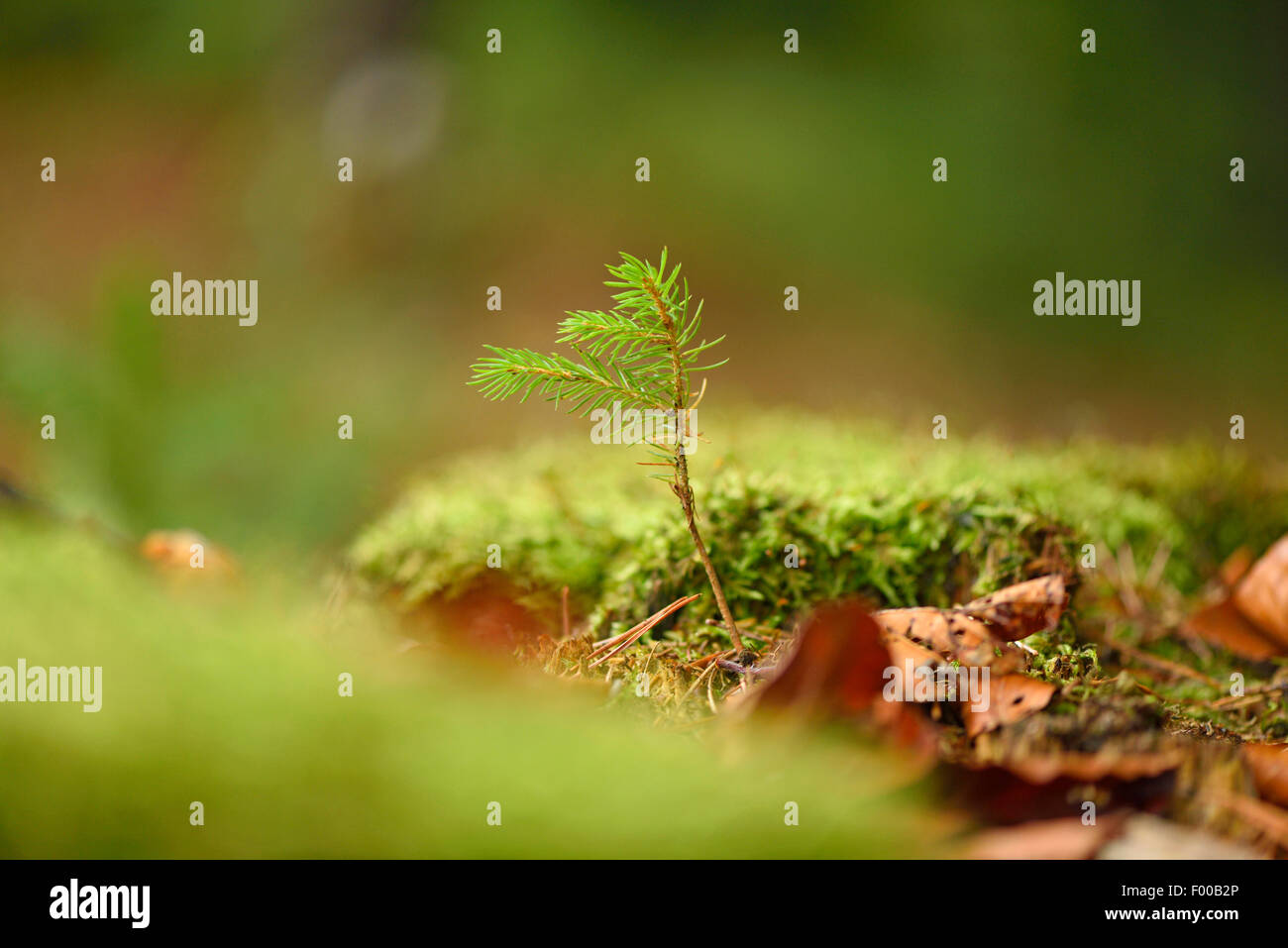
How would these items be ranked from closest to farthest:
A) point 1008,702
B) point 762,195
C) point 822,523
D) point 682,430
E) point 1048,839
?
1. point 1048,839
2. point 1008,702
3. point 682,430
4. point 822,523
5. point 762,195

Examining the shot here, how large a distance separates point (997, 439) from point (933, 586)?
2.17 ft

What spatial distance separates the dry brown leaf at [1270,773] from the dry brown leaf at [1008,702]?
0.12 meters

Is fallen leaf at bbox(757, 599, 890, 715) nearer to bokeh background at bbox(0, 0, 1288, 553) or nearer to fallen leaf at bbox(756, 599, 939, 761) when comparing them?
fallen leaf at bbox(756, 599, 939, 761)

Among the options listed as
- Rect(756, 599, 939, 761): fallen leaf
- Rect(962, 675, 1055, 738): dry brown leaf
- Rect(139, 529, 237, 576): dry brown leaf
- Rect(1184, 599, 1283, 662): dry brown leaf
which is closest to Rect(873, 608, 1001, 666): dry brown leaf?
Rect(962, 675, 1055, 738): dry brown leaf

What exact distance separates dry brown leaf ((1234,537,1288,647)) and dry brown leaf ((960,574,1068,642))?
41cm

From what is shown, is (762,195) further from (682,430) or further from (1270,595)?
(682,430)

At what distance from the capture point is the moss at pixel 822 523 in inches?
39.3

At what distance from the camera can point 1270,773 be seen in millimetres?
605

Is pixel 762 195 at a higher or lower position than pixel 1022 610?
higher

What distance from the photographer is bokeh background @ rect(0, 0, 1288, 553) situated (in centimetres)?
428

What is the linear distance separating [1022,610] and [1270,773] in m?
0.25

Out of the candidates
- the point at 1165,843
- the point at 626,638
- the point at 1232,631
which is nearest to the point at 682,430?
the point at 626,638
